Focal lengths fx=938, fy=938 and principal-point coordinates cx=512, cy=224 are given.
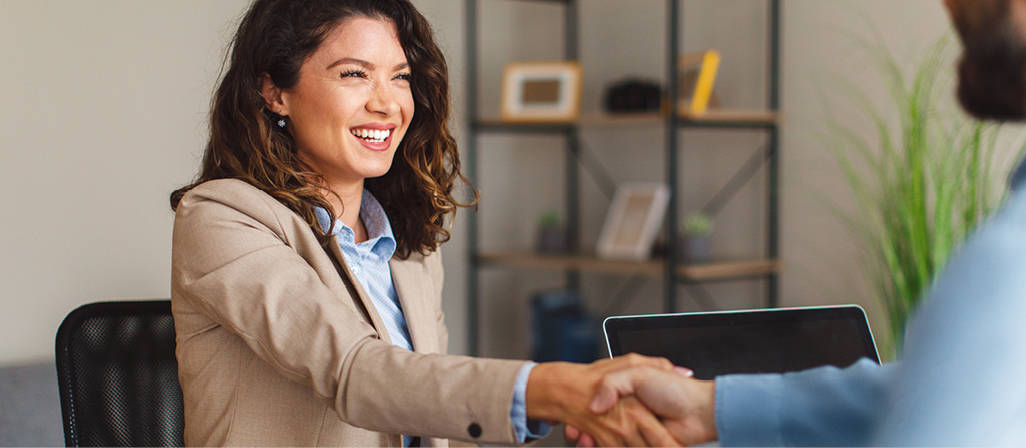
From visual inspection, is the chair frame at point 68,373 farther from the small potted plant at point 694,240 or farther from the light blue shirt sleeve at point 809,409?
the small potted plant at point 694,240

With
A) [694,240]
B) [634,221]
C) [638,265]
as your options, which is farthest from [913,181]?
[634,221]

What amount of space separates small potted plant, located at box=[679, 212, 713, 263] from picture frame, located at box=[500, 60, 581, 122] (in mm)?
569

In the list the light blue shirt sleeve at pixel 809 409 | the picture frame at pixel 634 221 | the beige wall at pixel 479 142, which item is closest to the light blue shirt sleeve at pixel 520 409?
the light blue shirt sleeve at pixel 809 409

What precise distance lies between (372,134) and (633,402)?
60 centimetres

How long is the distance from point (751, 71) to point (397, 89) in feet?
6.65

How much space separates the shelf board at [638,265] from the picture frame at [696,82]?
497mm

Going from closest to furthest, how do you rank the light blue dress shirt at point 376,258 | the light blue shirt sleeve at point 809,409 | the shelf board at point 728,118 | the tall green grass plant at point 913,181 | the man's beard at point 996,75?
the man's beard at point 996,75 < the light blue shirt sleeve at point 809,409 < the light blue dress shirt at point 376,258 < the tall green grass plant at point 913,181 < the shelf board at point 728,118

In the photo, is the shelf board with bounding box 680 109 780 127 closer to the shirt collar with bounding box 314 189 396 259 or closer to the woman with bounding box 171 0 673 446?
the woman with bounding box 171 0 673 446

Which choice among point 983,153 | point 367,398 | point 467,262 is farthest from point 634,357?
point 467,262

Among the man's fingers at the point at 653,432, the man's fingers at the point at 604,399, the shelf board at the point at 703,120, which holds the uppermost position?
the shelf board at the point at 703,120

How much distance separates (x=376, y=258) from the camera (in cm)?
153

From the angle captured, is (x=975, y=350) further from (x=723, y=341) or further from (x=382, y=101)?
(x=382, y=101)

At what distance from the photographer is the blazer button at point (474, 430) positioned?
1.07 meters

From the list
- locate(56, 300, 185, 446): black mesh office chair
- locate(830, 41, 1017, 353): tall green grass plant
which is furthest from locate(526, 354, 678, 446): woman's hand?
locate(830, 41, 1017, 353): tall green grass plant
